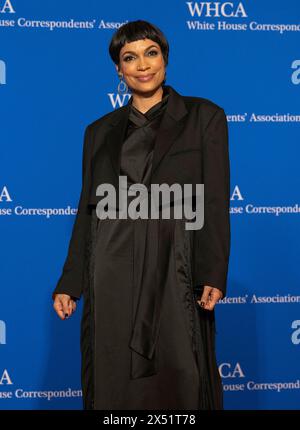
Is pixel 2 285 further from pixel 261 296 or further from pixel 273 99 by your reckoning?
pixel 273 99

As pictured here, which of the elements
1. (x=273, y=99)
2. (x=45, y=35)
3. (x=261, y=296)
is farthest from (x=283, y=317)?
(x=45, y=35)

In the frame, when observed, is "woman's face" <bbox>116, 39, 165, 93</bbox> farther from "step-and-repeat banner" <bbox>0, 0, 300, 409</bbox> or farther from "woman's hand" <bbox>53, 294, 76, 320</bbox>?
"step-and-repeat banner" <bbox>0, 0, 300, 409</bbox>

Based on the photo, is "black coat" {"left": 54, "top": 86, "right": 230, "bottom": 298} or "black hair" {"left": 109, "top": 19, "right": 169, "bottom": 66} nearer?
"black coat" {"left": 54, "top": 86, "right": 230, "bottom": 298}

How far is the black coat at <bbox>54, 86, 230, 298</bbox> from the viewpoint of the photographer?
1881mm

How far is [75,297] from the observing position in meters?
2.08

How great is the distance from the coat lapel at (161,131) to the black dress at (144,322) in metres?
0.04

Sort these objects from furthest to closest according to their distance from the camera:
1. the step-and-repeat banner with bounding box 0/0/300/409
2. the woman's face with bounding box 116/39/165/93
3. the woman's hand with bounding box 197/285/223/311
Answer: the step-and-repeat banner with bounding box 0/0/300/409 < the woman's face with bounding box 116/39/165/93 < the woman's hand with bounding box 197/285/223/311

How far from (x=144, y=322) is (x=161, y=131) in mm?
545

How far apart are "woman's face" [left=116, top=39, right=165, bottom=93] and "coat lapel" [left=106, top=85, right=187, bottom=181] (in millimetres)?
69

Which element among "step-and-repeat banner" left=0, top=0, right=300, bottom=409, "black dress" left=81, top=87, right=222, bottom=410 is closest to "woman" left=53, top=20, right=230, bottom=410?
"black dress" left=81, top=87, right=222, bottom=410

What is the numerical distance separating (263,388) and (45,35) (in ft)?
6.32

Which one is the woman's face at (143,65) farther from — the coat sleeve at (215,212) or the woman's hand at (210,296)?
the woman's hand at (210,296)

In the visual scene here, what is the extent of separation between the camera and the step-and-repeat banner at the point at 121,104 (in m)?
3.09

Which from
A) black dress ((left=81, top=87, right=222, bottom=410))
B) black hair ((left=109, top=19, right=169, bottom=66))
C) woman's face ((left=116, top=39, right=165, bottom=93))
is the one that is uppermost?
black hair ((left=109, top=19, right=169, bottom=66))
